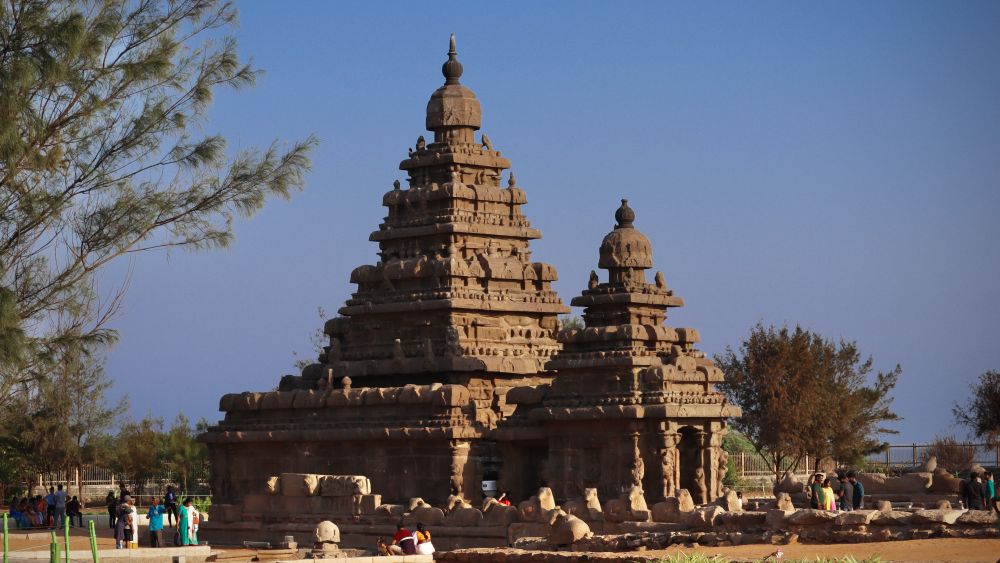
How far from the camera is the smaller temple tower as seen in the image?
38.1 metres

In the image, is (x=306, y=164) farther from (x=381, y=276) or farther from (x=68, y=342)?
(x=381, y=276)

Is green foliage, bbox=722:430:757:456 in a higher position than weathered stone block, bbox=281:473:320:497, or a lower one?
higher

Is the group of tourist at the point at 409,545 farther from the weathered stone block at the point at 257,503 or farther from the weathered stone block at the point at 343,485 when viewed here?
the weathered stone block at the point at 257,503

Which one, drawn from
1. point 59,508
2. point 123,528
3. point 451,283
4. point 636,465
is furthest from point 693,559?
point 59,508

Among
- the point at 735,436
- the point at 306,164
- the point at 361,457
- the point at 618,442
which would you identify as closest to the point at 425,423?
the point at 361,457

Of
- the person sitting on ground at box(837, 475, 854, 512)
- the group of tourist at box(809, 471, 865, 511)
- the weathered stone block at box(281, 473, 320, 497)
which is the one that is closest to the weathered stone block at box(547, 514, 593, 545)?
the group of tourist at box(809, 471, 865, 511)

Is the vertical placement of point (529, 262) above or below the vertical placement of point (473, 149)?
below

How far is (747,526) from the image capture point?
27578 mm

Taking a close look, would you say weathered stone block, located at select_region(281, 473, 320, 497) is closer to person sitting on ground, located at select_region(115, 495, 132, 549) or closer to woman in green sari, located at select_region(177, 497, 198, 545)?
woman in green sari, located at select_region(177, 497, 198, 545)

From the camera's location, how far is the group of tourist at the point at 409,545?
99.0ft

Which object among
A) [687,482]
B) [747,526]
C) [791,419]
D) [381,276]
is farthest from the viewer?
[791,419]

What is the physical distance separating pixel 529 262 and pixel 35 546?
592 inches

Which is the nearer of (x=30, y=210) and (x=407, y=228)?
(x=30, y=210)

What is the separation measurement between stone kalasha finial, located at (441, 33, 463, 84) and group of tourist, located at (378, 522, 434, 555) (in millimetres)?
18178
